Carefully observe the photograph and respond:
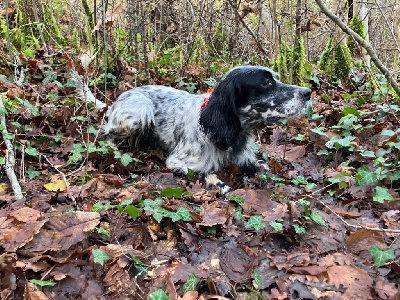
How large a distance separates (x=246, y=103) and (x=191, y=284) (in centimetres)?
282

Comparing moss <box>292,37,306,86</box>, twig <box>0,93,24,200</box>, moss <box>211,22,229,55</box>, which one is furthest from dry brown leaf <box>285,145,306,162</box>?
moss <box>211,22,229,55</box>

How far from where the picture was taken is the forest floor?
7.61ft

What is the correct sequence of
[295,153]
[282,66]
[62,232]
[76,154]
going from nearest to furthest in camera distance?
1. [62,232]
2. [76,154]
3. [295,153]
4. [282,66]

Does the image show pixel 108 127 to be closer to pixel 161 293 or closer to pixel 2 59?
pixel 2 59

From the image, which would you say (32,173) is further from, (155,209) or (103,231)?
(155,209)

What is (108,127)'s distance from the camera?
564 cm

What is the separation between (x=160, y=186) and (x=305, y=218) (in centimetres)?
169

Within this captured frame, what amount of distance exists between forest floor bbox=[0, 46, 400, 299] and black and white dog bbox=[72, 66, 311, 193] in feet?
0.91

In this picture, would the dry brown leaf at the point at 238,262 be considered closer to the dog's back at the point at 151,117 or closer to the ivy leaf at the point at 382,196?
the ivy leaf at the point at 382,196

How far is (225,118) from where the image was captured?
4488mm

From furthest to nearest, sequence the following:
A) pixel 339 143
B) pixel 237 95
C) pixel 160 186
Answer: pixel 237 95 < pixel 339 143 < pixel 160 186

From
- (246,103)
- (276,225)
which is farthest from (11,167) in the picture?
(246,103)

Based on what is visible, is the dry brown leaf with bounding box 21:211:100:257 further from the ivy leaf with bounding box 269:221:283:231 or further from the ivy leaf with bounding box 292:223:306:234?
the ivy leaf with bounding box 292:223:306:234

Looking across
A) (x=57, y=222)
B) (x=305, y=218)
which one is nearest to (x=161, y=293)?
(x=57, y=222)
